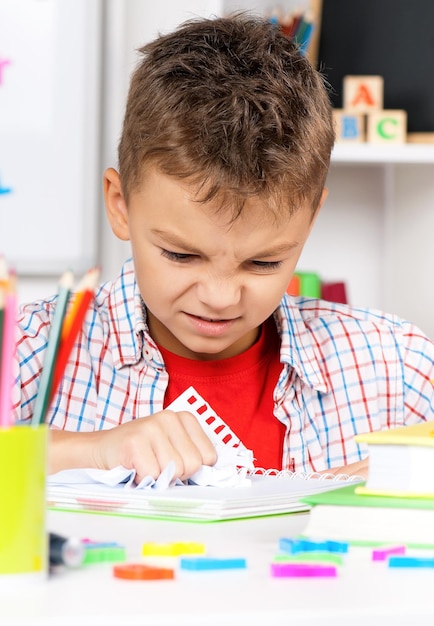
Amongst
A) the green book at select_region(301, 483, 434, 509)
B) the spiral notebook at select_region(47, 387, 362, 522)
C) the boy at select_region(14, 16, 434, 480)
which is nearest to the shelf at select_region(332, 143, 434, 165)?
the boy at select_region(14, 16, 434, 480)

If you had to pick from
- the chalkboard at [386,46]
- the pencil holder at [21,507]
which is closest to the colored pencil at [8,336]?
the pencil holder at [21,507]

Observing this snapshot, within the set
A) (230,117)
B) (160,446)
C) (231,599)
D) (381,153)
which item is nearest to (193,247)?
(230,117)

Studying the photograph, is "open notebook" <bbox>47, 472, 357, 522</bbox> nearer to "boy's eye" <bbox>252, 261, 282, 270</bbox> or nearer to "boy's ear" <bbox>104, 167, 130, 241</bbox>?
"boy's eye" <bbox>252, 261, 282, 270</bbox>

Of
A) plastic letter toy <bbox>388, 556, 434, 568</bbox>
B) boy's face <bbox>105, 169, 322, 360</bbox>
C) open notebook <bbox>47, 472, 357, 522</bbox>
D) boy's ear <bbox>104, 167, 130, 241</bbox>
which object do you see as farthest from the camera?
boy's ear <bbox>104, 167, 130, 241</bbox>

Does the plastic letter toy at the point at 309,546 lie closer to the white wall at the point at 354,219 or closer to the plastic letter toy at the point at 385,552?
the plastic letter toy at the point at 385,552

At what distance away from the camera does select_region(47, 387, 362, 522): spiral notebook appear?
66 cm

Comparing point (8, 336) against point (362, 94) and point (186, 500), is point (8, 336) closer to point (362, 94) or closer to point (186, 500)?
point (186, 500)

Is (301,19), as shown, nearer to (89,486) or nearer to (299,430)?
(299,430)

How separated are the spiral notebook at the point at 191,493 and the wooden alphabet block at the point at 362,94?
3.26ft

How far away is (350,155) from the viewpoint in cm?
163

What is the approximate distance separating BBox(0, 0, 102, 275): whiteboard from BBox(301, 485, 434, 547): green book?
45.2 inches

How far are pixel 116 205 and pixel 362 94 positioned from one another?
723 millimetres

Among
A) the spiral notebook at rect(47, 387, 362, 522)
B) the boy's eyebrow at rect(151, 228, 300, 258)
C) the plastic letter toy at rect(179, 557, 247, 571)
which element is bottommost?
the spiral notebook at rect(47, 387, 362, 522)

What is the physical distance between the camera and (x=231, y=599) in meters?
0.43
